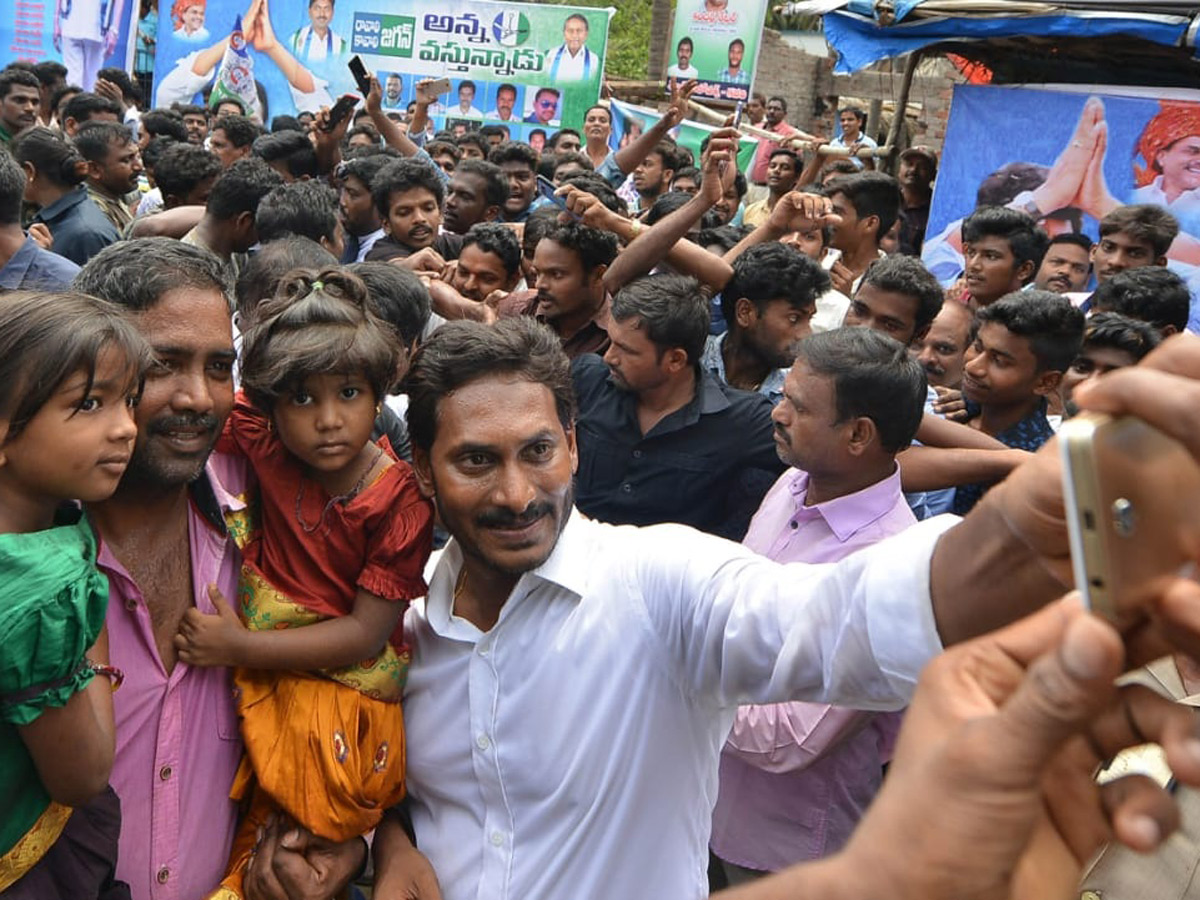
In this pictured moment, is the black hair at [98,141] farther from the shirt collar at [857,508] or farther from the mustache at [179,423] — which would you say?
the shirt collar at [857,508]

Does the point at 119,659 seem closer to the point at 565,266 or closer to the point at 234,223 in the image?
the point at 565,266

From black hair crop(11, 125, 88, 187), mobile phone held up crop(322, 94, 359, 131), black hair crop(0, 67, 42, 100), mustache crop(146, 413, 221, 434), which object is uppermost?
mobile phone held up crop(322, 94, 359, 131)

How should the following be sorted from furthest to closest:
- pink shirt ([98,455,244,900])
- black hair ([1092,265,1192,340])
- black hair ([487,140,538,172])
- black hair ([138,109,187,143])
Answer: black hair ([138,109,187,143]), black hair ([487,140,538,172]), black hair ([1092,265,1192,340]), pink shirt ([98,455,244,900])

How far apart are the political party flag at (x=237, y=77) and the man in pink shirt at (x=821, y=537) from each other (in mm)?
12272

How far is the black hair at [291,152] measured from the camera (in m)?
7.33

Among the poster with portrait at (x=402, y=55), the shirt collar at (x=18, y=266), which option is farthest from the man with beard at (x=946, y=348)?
the poster with portrait at (x=402, y=55)

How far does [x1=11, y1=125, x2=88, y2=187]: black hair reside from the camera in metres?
5.34

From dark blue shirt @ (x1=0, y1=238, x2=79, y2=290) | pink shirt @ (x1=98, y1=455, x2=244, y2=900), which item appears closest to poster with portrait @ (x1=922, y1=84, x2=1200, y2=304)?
dark blue shirt @ (x1=0, y1=238, x2=79, y2=290)

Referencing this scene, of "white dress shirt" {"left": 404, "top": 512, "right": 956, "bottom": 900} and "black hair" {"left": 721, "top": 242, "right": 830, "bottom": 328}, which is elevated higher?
"black hair" {"left": 721, "top": 242, "right": 830, "bottom": 328}

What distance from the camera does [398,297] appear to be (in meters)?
3.15

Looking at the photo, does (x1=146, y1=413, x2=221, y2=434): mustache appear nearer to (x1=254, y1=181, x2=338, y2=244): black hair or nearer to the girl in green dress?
the girl in green dress

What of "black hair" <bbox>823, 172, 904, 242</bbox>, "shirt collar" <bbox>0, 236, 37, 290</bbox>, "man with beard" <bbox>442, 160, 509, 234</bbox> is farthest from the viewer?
"man with beard" <bbox>442, 160, 509, 234</bbox>

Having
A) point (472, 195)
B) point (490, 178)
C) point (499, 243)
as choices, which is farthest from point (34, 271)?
point (490, 178)

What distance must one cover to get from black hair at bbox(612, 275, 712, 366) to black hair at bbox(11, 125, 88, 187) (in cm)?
344
